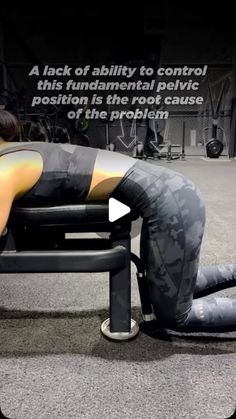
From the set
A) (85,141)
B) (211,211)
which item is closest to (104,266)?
(211,211)

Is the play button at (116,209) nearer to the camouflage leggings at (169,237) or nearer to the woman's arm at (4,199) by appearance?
the camouflage leggings at (169,237)

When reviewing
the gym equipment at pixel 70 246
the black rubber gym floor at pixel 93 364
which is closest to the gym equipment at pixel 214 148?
the black rubber gym floor at pixel 93 364

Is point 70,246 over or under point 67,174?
under

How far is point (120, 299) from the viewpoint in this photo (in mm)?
1444

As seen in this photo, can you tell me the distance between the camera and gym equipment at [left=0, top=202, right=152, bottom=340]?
1.33 metres

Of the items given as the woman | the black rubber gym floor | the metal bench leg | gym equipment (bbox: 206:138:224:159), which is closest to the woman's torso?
the woman

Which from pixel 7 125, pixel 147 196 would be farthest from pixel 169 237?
pixel 7 125

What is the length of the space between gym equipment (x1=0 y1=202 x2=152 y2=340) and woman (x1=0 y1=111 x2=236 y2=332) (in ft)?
0.14

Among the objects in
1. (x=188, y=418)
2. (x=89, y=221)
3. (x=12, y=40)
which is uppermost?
(x=12, y=40)

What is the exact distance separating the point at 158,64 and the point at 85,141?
7.68ft

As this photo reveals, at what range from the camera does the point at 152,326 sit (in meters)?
1.62

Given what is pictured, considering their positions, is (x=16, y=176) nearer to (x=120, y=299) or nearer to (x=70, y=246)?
(x=70, y=246)

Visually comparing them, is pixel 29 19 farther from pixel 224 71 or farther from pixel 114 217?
pixel 114 217

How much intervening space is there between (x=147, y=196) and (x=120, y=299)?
38 cm
